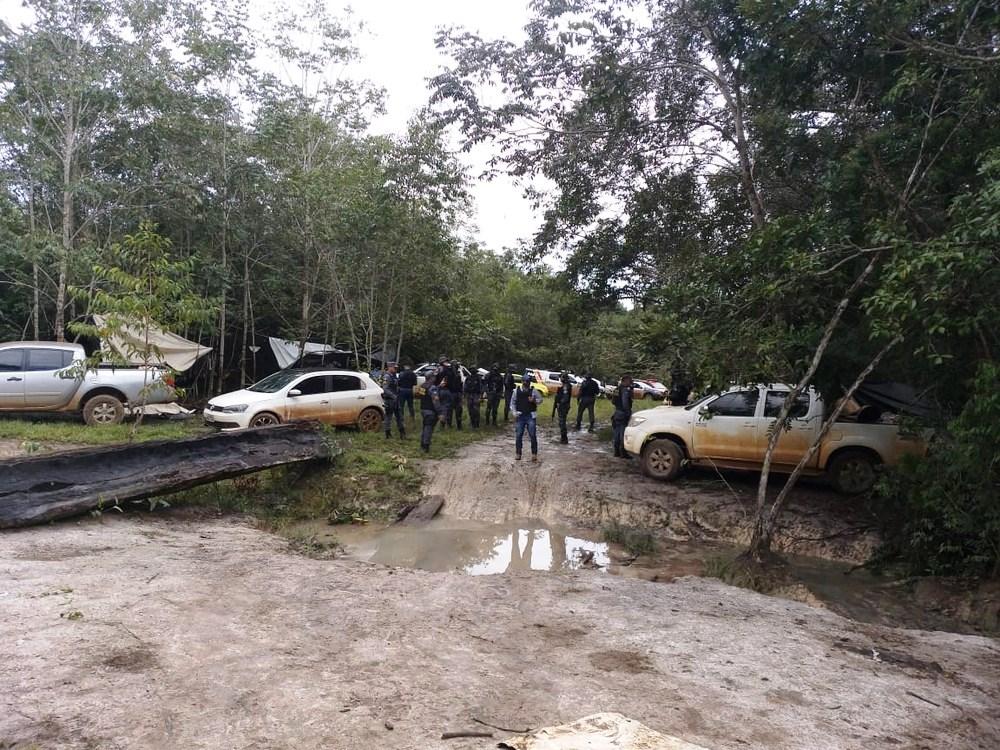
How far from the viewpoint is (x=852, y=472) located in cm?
927

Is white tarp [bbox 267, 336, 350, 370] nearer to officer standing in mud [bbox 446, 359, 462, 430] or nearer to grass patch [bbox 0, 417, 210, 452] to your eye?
officer standing in mud [bbox 446, 359, 462, 430]

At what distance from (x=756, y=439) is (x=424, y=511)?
502cm

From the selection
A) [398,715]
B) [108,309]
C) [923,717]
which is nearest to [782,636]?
[923,717]

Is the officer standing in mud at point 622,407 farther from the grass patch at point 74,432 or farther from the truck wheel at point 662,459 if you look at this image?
the grass patch at point 74,432

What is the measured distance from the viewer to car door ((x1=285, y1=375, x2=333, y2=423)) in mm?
12500

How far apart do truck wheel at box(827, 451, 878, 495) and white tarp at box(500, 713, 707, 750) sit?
7.53m

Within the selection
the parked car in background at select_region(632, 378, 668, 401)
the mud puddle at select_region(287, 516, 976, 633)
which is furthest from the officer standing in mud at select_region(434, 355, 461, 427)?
the parked car in background at select_region(632, 378, 668, 401)

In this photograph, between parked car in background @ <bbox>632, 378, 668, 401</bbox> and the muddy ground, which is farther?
parked car in background @ <bbox>632, 378, 668, 401</bbox>

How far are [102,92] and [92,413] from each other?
7.22 metres

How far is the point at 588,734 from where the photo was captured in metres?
2.88

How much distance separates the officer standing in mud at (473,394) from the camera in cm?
1531

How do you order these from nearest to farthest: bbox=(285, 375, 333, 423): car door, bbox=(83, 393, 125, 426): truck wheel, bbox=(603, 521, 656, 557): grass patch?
bbox=(603, 521, 656, 557): grass patch < bbox=(83, 393, 125, 426): truck wheel < bbox=(285, 375, 333, 423): car door

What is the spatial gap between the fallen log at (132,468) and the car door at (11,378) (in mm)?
4989

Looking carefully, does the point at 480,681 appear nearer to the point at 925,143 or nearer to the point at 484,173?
the point at 925,143
